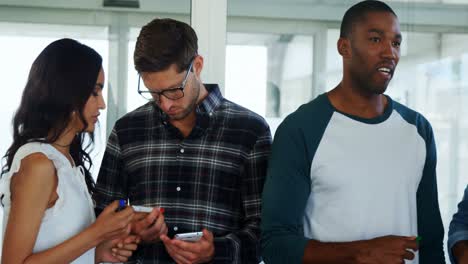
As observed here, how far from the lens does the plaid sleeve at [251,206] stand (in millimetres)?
2111

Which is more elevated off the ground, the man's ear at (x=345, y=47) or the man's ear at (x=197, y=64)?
the man's ear at (x=345, y=47)

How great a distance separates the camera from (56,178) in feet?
6.47

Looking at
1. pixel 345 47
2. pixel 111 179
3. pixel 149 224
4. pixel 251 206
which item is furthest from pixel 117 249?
pixel 345 47

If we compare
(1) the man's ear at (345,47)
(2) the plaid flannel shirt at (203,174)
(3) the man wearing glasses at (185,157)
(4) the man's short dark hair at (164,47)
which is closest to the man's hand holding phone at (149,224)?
(3) the man wearing glasses at (185,157)

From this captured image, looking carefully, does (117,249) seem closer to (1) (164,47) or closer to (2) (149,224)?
(2) (149,224)

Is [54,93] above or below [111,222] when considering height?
above

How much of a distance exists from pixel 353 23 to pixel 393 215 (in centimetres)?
60

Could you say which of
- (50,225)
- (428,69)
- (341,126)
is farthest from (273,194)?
(428,69)

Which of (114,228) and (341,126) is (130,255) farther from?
(341,126)

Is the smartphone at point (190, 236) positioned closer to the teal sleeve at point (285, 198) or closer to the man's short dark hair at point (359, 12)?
the teal sleeve at point (285, 198)

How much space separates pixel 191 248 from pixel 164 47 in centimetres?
63

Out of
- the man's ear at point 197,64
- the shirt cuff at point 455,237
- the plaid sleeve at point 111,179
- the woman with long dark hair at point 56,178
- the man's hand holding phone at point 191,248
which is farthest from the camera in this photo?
the plaid sleeve at point 111,179

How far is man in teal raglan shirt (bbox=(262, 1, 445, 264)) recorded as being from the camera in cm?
198

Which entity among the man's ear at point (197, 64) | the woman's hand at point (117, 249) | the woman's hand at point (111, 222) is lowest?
the woman's hand at point (117, 249)
